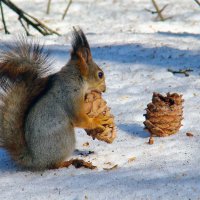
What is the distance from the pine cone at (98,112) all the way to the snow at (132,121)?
→ 11 cm

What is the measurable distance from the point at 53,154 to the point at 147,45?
2.58 m

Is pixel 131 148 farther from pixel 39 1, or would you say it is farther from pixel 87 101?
pixel 39 1

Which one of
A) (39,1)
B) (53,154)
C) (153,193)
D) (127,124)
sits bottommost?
(39,1)

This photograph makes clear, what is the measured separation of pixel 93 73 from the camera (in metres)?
3.43

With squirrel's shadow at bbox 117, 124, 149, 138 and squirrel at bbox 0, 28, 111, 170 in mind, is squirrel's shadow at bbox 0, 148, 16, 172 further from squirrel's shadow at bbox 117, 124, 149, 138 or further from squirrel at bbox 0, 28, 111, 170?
squirrel's shadow at bbox 117, 124, 149, 138

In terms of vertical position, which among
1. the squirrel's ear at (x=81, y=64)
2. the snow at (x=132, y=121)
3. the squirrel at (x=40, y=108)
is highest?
the squirrel's ear at (x=81, y=64)

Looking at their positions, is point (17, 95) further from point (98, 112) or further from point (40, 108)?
point (98, 112)

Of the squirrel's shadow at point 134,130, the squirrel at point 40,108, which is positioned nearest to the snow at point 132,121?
the squirrel's shadow at point 134,130

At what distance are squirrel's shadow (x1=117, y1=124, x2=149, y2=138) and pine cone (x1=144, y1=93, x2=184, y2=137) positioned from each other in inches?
4.4

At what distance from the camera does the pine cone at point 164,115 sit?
3.64 metres

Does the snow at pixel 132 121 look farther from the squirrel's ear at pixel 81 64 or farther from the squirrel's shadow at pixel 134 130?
the squirrel's ear at pixel 81 64

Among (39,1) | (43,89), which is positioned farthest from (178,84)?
(39,1)

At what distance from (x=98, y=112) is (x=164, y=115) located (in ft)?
1.53

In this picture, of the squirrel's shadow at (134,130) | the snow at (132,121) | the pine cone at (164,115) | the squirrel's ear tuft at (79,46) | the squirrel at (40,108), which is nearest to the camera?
the snow at (132,121)
